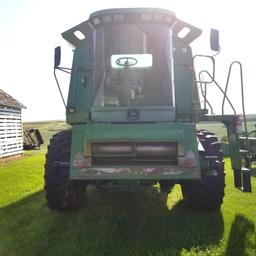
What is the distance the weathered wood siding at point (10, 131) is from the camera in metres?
20.1

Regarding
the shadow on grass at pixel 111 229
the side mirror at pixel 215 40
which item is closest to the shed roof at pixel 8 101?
the shadow on grass at pixel 111 229

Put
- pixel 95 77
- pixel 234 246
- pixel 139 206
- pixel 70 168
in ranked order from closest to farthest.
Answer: pixel 234 246
pixel 70 168
pixel 95 77
pixel 139 206

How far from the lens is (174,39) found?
20.1ft

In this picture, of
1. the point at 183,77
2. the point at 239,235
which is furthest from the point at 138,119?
the point at 239,235

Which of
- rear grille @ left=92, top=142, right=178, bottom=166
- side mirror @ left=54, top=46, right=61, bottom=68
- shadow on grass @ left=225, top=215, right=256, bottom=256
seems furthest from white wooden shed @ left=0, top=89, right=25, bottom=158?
shadow on grass @ left=225, top=215, right=256, bottom=256

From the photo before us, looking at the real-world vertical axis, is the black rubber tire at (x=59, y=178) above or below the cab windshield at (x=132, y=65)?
below

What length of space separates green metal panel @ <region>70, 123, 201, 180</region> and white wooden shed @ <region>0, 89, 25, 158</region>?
1501 centimetres

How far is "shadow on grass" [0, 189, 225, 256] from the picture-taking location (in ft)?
15.2

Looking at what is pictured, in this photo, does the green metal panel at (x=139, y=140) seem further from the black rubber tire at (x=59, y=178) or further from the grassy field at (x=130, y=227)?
the grassy field at (x=130, y=227)

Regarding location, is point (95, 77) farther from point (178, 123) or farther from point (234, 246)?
point (234, 246)

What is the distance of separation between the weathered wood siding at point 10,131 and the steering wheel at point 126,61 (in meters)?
14.8

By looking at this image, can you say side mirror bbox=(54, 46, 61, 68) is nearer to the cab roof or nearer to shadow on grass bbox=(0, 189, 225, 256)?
the cab roof

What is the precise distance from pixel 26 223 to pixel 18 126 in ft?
59.6

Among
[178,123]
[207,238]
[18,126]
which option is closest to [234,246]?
[207,238]
